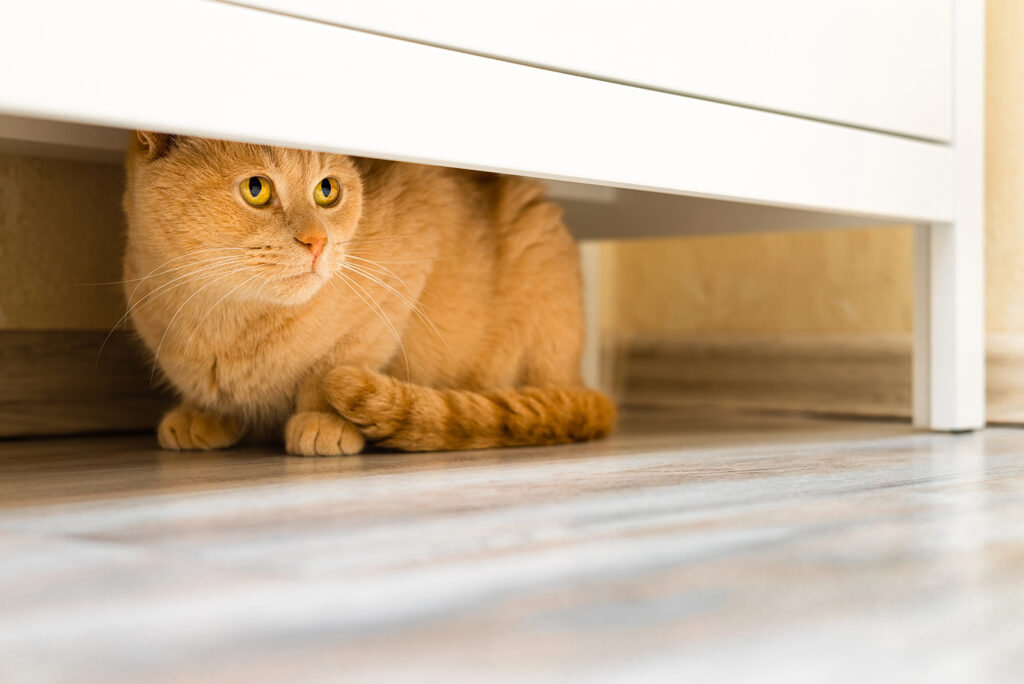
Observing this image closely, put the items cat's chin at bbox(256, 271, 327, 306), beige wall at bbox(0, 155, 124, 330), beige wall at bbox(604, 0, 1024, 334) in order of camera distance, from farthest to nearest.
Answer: beige wall at bbox(604, 0, 1024, 334) → beige wall at bbox(0, 155, 124, 330) → cat's chin at bbox(256, 271, 327, 306)

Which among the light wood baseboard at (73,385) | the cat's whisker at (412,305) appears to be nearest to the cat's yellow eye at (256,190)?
the cat's whisker at (412,305)

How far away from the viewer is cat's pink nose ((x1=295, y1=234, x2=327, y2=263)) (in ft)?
3.84

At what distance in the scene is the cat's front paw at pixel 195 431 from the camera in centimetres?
138

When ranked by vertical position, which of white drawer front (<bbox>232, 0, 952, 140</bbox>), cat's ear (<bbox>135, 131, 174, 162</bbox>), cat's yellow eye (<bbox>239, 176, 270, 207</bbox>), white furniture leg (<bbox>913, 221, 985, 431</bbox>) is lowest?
white furniture leg (<bbox>913, 221, 985, 431</bbox>)

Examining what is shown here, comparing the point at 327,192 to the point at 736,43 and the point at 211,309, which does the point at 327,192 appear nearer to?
the point at 211,309

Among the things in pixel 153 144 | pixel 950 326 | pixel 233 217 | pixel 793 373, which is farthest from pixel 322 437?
pixel 793 373

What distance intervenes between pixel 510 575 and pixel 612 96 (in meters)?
0.74

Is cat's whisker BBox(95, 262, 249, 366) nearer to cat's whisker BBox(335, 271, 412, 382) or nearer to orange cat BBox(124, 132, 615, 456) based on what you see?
orange cat BBox(124, 132, 615, 456)

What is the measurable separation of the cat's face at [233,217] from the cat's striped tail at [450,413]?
0.13m

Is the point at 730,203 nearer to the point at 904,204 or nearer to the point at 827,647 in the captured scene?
the point at 904,204

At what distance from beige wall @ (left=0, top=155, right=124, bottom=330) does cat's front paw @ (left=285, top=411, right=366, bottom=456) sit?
0.53 meters

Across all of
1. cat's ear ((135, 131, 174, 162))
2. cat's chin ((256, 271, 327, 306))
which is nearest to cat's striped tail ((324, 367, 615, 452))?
cat's chin ((256, 271, 327, 306))

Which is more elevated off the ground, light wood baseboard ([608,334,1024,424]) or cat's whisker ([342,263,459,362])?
cat's whisker ([342,263,459,362])

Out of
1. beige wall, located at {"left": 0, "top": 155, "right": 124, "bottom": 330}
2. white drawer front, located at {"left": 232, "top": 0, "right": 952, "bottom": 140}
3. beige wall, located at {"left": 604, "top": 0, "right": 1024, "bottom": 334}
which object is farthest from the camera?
beige wall, located at {"left": 604, "top": 0, "right": 1024, "bottom": 334}
